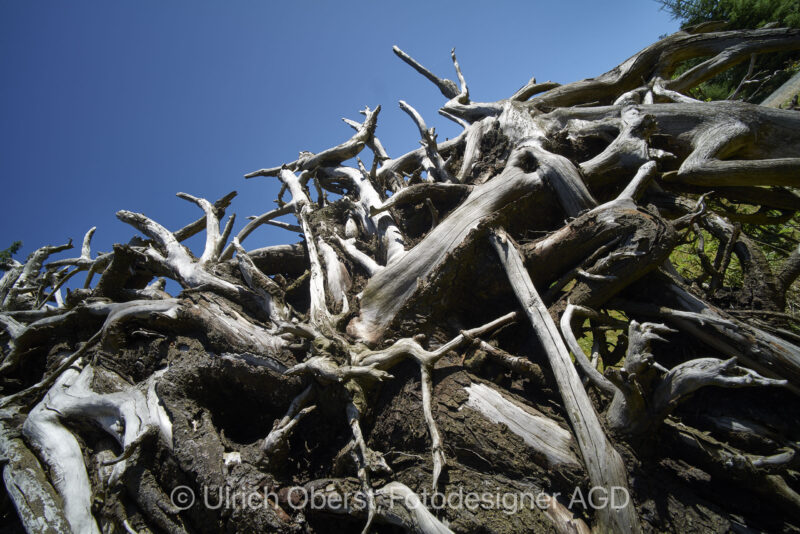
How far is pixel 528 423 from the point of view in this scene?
2.22 m

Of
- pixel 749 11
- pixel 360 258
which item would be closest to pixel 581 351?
pixel 360 258

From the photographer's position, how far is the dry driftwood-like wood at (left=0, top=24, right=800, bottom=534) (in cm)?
198

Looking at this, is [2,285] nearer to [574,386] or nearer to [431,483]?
[431,483]

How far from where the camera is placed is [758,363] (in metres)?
2.25

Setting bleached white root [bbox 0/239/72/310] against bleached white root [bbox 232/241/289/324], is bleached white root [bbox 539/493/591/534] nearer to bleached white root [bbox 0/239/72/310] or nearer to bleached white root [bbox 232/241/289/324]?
bleached white root [bbox 232/241/289/324]

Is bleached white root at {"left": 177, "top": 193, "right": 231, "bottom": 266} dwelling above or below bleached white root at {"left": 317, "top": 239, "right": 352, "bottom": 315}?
above

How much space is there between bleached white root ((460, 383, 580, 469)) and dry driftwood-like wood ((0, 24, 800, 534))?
0.01 metres

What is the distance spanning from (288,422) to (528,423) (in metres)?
1.57

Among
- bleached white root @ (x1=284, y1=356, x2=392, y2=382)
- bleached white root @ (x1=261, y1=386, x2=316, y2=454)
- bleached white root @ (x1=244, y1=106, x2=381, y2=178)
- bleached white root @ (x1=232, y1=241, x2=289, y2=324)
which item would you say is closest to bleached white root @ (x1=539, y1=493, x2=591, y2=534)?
bleached white root @ (x1=284, y1=356, x2=392, y2=382)

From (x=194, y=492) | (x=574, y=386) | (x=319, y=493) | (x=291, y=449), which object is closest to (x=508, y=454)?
(x=574, y=386)

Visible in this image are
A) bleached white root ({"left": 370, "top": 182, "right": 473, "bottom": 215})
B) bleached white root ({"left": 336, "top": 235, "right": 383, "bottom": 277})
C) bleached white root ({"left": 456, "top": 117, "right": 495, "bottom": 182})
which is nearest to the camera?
bleached white root ({"left": 336, "top": 235, "right": 383, "bottom": 277})

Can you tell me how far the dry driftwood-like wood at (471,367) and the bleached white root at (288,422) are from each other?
0.06ft

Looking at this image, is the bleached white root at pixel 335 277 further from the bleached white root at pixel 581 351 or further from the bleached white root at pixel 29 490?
the bleached white root at pixel 29 490

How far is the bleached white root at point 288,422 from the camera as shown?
2426mm
